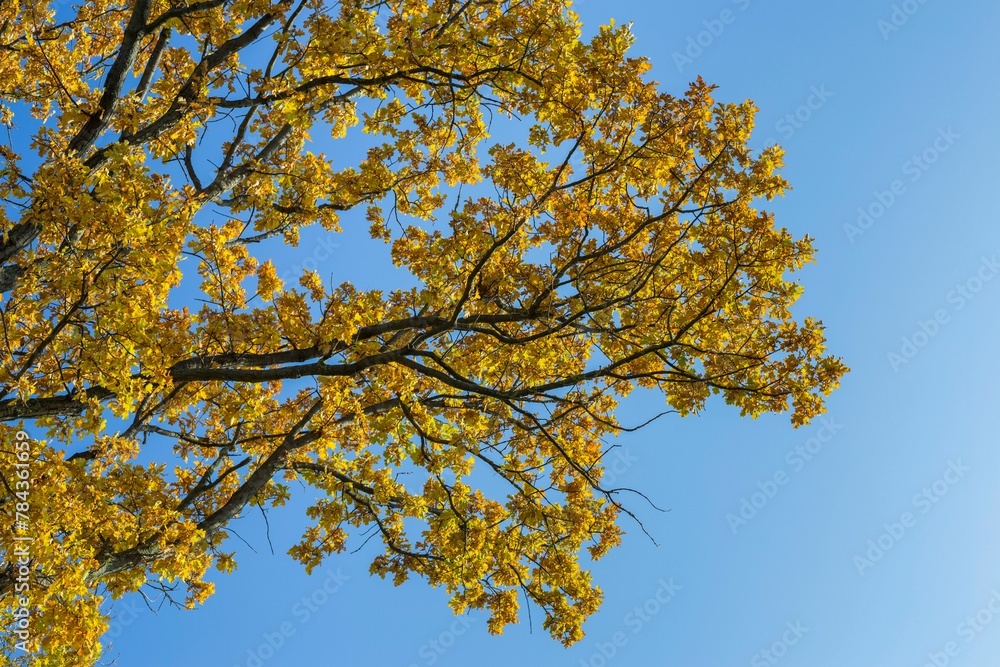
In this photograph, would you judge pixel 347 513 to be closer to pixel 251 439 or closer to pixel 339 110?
pixel 251 439

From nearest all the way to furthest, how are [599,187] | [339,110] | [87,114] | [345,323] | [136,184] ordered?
1. [136,184]
2. [345,323]
3. [87,114]
4. [599,187]
5. [339,110]

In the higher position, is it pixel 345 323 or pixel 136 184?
pixel 136 184

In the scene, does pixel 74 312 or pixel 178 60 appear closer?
pixel 74 312

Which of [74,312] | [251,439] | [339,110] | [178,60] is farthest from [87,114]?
[251,439]

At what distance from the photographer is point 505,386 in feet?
25.6

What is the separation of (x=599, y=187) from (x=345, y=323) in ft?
10.2

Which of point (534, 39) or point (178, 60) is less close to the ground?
point (178, 60)

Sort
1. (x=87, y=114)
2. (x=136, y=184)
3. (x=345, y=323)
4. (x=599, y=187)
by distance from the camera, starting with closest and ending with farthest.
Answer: (x=136, y=184) → (x=345, y=323) → (x=87, y=114) → (x=599, y=187)

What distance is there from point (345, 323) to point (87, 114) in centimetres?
332

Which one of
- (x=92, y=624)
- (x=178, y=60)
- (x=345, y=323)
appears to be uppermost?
(x=178, y=60)

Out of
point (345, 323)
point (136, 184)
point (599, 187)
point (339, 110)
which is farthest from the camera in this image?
point (339, 110)

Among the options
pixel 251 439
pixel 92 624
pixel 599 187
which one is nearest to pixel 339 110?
pixel 599 187

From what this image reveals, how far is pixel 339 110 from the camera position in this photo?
29.3 ft

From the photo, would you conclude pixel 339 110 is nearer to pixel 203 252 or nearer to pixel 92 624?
pixel 203 252
